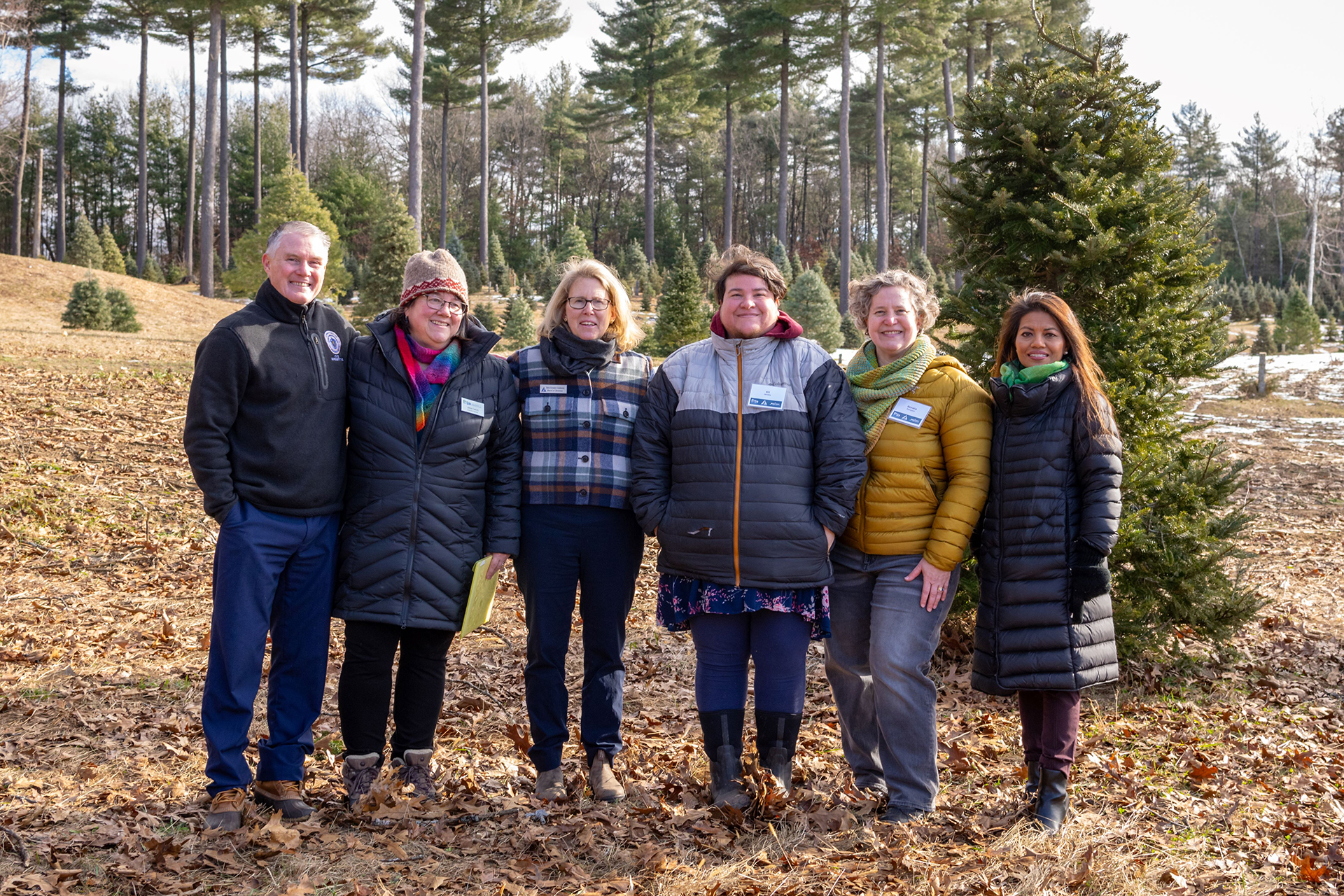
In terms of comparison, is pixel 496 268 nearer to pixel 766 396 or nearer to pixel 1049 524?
pixel 766 396

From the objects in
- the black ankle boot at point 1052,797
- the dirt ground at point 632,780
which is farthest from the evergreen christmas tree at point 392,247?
the black ankle boot at point 1052,797

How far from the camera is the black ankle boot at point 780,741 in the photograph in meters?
3.54

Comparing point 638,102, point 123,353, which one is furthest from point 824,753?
point 638,102

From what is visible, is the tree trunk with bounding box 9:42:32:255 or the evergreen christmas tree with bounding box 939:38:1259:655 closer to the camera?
the evergreen christmas tree with bounding box 939:38:1259:655

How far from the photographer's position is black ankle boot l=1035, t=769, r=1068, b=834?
11.5ft

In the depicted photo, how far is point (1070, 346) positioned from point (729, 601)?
1.67 meters

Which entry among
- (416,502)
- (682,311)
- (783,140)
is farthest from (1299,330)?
(416,502)

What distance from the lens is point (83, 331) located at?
60.2 ft

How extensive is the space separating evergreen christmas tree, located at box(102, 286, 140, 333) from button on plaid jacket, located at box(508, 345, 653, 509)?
19.2 meters

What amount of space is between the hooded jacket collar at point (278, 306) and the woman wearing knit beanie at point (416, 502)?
0.20m

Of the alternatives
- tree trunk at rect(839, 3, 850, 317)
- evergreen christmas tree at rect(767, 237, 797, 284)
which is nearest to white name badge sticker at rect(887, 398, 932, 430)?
tree trunk at rect(839, 3, 850, 317)

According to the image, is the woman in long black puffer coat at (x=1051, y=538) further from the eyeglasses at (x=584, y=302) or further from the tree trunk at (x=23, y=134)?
the tree trunk at (x=23, y=134)

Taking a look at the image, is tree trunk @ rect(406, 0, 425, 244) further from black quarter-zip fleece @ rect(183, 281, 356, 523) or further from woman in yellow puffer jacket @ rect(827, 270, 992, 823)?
woman in yellow puffer jacket @ rect(827, 270, 992, 823)

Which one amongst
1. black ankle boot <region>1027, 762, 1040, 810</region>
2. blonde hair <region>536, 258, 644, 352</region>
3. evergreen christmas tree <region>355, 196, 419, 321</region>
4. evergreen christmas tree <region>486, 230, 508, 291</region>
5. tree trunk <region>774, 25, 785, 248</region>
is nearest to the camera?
black ankle boot <region>1027, 762, 1040, 810</region>
